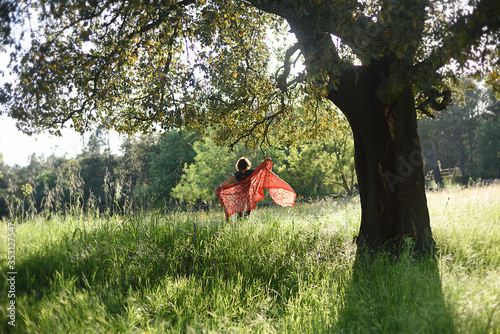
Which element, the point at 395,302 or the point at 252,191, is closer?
the point at 395,302

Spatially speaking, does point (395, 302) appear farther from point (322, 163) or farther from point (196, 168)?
Result: point (196, 168)

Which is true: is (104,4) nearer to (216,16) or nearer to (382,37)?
(216,16)

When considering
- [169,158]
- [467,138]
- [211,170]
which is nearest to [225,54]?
[211,170]

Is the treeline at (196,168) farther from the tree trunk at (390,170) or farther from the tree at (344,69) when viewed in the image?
the tree trunk at (390,170)

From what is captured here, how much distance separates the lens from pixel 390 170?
5.41 metres

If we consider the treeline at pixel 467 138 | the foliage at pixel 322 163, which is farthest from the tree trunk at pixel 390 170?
the treeline at pixel 467 138

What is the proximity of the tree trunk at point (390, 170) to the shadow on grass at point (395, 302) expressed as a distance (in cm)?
69

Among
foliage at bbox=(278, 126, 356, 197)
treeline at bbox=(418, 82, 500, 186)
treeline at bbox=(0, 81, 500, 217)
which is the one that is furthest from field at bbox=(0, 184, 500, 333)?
treeline at bbox=(418, 82, 500, 186)

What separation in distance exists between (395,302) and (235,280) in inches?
78.9

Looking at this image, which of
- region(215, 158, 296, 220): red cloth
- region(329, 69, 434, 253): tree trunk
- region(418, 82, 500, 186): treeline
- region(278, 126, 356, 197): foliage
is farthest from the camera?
region(418, 82, 500, 186): treeline

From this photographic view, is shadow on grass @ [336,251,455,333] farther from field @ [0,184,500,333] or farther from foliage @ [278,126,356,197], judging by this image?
foliage @ [278,126,356,197]

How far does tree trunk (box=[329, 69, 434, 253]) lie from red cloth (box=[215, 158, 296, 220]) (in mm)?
2726

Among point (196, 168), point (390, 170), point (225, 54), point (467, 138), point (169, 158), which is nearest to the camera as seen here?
point (390, 170)

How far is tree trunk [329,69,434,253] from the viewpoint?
5.37 metres
